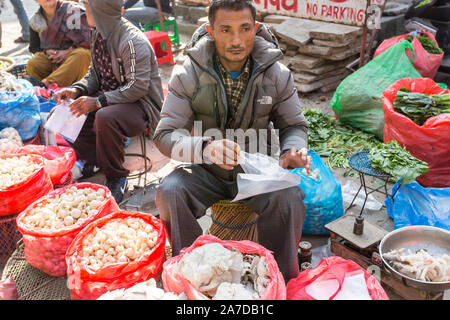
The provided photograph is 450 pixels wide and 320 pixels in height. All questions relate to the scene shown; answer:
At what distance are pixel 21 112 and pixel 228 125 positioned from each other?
208cm

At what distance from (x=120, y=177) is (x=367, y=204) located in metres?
2.12

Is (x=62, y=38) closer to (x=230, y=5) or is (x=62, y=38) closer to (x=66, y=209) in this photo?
(x=66, y=209)

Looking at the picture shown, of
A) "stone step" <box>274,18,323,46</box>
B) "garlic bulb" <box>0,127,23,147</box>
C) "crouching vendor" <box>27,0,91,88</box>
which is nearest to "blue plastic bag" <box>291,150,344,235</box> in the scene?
"garlic bulb" <box>0,127,23,147</box>

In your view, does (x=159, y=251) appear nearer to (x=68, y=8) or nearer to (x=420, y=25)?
(x=68, y=8)

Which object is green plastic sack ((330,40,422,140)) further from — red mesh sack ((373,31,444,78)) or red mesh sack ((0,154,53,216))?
red mesh sack ((0,154,53,216))

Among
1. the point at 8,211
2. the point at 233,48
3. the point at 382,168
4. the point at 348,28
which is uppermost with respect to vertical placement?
the point at 233,48

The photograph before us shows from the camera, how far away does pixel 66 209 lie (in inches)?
95.9

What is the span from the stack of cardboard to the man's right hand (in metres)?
2.90

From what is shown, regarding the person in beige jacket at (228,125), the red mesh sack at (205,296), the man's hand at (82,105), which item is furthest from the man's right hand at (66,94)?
the red mesh sack at (205,296)

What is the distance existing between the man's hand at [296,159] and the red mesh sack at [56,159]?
1807 mm

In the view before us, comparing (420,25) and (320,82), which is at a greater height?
(420,25)

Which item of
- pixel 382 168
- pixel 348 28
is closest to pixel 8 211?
pixel 382 168

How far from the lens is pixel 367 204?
321 cm

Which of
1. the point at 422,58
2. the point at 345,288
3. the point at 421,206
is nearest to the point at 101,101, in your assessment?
the point at 345,288
